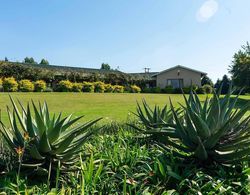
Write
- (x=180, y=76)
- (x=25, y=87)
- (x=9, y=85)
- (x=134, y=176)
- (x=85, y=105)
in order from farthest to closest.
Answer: (x=180, y=76) → (x=25, y=87) → (x=9, y=85) → (x=85, y=105) → (x=134, y=176)

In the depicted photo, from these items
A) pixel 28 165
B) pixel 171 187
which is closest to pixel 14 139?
pixel 28 165

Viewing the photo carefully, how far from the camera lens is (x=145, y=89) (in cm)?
4903

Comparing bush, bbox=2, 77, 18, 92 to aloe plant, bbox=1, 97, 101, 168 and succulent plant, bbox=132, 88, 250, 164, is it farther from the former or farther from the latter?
succulent plant, bbox=132, 88, 250, 164

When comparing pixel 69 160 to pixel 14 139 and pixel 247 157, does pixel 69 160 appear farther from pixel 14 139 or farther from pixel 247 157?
pixel 247 157

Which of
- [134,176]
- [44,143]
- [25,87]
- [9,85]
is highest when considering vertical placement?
[9,85]

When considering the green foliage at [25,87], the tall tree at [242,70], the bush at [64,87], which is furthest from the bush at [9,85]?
the tall tree at [242,70]

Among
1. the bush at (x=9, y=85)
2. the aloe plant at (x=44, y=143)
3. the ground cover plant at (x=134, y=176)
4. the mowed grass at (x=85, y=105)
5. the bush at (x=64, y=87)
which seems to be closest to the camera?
the ground cover plant at (x=134, y=176)

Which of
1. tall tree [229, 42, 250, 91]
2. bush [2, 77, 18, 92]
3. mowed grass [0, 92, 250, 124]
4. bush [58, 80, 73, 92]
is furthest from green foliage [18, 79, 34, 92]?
tall tree [229, 42, 250, 91]

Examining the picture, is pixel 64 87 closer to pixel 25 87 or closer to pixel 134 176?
pixel 25 87

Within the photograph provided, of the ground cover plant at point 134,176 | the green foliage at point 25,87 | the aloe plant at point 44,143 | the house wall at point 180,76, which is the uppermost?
the house wall at point 180,76

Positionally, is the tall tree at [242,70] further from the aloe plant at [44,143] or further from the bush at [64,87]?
the aloe plant at [44,143]

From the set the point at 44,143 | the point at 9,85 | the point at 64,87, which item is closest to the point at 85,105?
the point at 9,85

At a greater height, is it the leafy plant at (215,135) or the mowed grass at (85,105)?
the leafy plant at (215,135)

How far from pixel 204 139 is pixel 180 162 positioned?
1.43 ft
